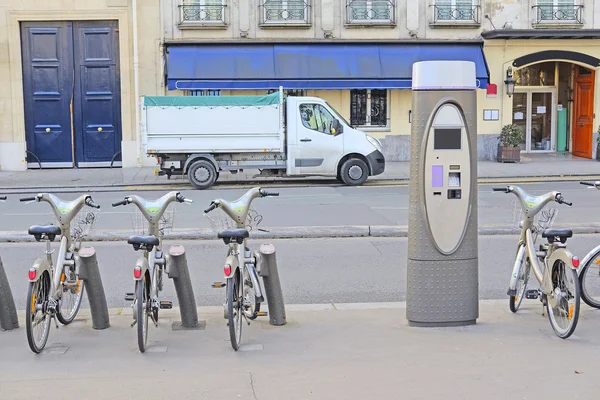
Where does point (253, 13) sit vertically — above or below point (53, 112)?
above

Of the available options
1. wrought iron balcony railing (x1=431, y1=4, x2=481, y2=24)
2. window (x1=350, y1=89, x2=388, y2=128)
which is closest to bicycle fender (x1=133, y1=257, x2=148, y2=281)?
window (x1=350, y1=89, x2=388, y2=128)

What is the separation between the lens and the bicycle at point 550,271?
5.80 meters

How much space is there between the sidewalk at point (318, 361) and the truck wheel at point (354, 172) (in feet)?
37.5

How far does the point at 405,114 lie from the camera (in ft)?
77.5

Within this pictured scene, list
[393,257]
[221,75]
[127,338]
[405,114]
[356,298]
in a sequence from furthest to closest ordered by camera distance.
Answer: [405,114] < [221,75] < [393,257] < [356,298] < [127,338]

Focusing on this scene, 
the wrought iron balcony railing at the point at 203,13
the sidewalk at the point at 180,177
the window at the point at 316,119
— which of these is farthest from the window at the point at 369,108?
the window at the point at 316,119

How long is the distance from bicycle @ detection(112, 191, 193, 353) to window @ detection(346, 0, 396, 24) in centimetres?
1779

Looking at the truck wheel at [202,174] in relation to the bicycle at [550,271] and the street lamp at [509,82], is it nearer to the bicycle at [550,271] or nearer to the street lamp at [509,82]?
the street lamp at [509,82]

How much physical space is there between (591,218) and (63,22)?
1637 centimetres

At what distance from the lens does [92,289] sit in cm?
629

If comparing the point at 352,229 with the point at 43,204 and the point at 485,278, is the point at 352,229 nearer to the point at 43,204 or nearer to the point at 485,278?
the point at 485,278

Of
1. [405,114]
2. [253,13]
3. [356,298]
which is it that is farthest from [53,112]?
[356,298]

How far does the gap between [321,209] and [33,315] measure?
27.5ft

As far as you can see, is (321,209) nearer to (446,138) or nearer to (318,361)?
(446,138)
